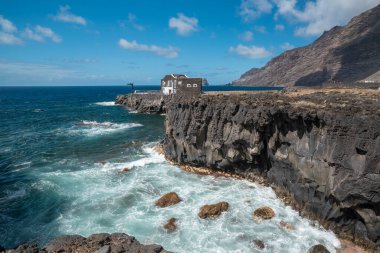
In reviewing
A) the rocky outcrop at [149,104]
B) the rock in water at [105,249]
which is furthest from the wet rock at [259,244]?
the rocky outcrop at [149,104]

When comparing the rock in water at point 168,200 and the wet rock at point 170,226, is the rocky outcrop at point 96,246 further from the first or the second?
the rock in water at point 168,200

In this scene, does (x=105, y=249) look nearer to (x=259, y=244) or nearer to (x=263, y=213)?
(x=259, y=244)

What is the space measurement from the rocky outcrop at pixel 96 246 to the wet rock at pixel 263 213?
1382cm

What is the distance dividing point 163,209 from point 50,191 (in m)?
14.5

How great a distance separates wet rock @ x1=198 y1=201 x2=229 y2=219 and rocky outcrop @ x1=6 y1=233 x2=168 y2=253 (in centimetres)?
1158

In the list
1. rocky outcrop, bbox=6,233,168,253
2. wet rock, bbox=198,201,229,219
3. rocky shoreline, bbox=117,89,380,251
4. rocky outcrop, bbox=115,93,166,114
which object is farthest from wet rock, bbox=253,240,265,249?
rocky outcrop, bbox=115,93,166,114

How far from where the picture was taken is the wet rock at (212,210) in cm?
2681

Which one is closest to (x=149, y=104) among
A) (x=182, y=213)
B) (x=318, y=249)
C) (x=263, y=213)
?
(x=182, y=213)

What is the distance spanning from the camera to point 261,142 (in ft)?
112

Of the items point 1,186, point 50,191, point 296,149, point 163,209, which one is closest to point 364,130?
point 296,149

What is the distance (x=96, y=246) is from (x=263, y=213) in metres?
16.4

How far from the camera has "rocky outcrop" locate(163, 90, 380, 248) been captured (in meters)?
22.3

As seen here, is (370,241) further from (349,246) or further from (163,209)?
(163,209)

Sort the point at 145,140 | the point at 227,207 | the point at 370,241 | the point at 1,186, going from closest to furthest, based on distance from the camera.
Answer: the point at 370,241 → the point at 227,207 → the point at 1,186 → the point at 145,140
